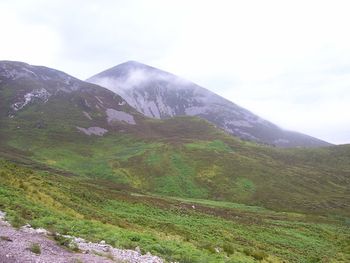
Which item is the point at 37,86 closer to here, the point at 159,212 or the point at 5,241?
the point at 159,212

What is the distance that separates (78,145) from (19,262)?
402 ft

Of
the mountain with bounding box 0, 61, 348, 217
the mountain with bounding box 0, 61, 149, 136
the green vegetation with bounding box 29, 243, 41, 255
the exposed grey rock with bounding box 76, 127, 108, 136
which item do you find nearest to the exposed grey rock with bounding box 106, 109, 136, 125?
the mountain with bounding box 0, 61, 149, 136

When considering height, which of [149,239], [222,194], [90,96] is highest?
[90,96]

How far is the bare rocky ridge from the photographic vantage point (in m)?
15.8

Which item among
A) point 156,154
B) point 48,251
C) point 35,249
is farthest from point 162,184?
point 35,249

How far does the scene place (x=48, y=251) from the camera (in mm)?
17266

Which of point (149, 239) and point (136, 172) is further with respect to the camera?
point (136, 172)

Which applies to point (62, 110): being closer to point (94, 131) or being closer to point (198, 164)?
point (94, 131)

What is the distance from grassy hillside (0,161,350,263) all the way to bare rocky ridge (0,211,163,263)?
160cm

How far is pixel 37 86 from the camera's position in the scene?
651ft

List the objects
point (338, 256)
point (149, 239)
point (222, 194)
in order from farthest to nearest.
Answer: point (222, 194)
point (338, 256)
point (149, 239)

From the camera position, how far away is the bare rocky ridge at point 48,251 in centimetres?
1579

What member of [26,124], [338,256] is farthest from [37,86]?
[338,256]

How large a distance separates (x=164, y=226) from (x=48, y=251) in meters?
22.6
